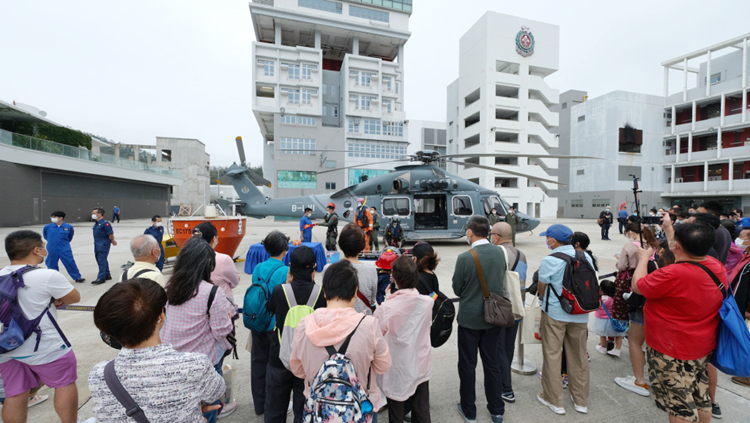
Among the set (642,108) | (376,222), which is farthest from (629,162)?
(376,222)

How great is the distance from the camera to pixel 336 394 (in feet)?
5.10

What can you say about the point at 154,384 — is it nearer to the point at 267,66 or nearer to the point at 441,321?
the point at 441,321

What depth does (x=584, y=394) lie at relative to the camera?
Result: 2.74 meters

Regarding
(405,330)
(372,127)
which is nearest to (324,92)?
(372,127)

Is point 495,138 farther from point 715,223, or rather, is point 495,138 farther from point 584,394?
point 584,394

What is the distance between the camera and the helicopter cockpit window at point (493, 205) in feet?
37.0

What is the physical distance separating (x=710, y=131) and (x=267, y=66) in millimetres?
46818

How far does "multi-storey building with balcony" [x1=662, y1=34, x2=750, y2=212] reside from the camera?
2786 cm

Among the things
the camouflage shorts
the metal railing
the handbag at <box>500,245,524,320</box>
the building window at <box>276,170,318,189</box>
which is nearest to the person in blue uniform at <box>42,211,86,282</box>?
the handbag at <box>500,245,524,320</box>

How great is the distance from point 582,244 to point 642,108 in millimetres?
42506

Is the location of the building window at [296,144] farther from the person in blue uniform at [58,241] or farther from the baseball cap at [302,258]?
the baseball cap at [302,258]

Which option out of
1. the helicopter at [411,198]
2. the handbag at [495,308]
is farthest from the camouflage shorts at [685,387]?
the helicopter at [411,198]

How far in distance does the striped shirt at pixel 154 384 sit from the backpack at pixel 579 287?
276cm

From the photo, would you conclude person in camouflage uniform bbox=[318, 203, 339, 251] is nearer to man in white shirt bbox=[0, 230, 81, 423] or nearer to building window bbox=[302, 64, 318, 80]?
man in white shirt bbox=[0, 230, 81, 423]
